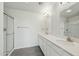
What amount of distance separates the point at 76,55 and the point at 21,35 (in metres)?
3.88

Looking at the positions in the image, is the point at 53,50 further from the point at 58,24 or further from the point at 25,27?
the point at 25,27

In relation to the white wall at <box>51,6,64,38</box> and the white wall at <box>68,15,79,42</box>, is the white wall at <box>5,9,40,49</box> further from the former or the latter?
the white wall at <box>68,15,79,42</box>

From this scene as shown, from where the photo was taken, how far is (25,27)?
4.71 m

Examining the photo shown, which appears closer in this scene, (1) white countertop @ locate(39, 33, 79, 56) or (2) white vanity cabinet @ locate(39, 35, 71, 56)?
(1) white countertop @ locate(39, 33, 79, 56)

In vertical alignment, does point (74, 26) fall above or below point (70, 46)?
above

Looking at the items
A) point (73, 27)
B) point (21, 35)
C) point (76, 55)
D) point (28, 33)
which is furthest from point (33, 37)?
point (76, 55)

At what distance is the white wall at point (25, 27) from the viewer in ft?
14.3

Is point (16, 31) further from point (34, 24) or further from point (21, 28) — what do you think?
point (34, 24)

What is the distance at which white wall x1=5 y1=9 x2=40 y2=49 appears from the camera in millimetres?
4367

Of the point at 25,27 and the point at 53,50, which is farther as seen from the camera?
the point at 25,27

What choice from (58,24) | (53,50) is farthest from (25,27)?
(53,50)

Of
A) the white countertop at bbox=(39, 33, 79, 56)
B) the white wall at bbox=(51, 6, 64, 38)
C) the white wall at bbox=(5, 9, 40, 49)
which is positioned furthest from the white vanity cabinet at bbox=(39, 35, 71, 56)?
the white wall at bbox=(5, 9, 40, 49)

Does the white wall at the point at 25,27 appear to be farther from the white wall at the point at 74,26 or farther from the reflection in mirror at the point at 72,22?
the white wall at the point at 74,26

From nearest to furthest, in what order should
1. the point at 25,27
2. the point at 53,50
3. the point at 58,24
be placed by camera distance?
1. the point at 53,50
2. the point at 58,24
3. the point at 25,27
